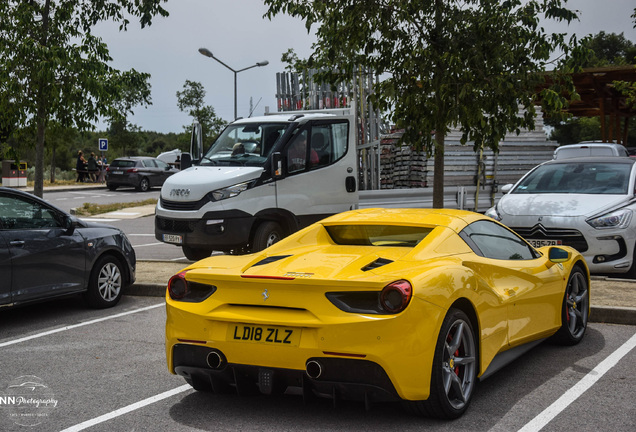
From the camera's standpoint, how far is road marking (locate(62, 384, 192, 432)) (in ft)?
15.8

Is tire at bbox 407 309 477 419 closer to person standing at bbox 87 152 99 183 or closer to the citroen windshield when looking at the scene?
the citroen windshield

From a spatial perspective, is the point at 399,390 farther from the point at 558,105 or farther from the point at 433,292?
the point at 558,105

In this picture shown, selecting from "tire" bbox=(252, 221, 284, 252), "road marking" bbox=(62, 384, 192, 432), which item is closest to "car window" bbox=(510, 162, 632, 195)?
"tire" bbox=(252, 221, 284, 252)

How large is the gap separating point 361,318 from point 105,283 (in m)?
5.34

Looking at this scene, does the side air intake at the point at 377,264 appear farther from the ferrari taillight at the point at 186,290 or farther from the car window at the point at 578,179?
the car window at the point at 578,179

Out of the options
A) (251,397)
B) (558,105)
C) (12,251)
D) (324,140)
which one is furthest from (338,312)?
(324,140)

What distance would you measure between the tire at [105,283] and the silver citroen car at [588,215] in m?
4.90

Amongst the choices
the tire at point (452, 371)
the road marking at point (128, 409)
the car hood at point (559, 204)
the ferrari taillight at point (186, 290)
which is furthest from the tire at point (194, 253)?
the tire at point (452, 371)

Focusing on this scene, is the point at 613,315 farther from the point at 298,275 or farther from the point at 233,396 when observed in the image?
the point at 298,275

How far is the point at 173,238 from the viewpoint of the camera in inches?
472

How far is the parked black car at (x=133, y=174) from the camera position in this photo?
3797 cm

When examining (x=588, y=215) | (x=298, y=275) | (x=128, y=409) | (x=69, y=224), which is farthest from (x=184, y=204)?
(x=298, y=275)

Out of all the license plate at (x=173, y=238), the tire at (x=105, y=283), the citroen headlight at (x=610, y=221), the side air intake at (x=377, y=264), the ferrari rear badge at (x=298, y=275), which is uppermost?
the side air intake at (x=377, y=264)

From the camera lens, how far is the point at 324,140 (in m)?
12.9
